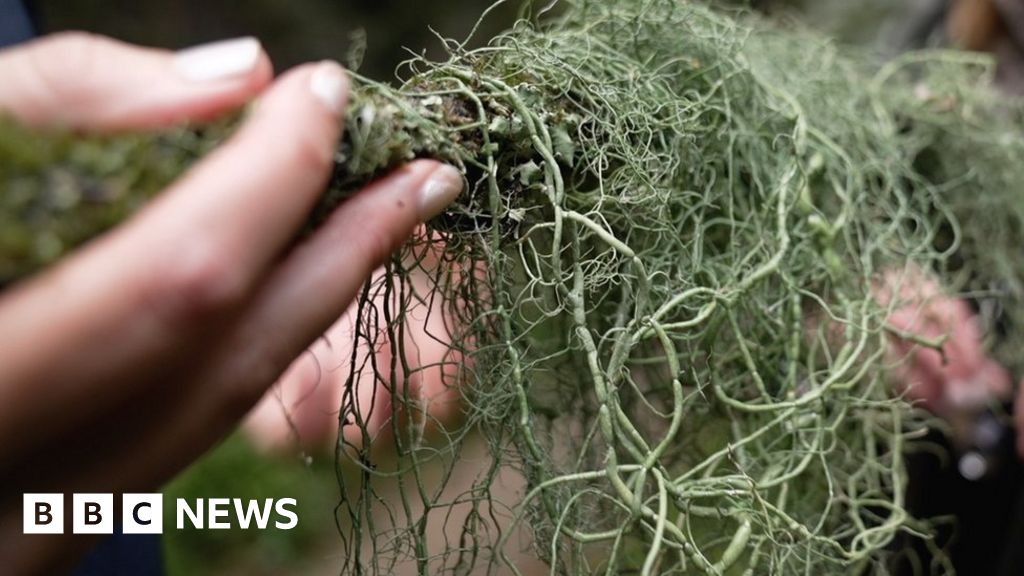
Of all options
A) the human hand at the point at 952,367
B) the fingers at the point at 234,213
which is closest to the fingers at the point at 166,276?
Result: the fingers at the point at 234,213

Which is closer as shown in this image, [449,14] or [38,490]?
[38,490]

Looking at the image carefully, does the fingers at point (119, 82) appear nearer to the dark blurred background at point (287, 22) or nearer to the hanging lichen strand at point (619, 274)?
the hanging lichen strand at point (619, 274)

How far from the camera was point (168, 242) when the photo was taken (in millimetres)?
204

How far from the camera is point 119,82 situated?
229 millimetres

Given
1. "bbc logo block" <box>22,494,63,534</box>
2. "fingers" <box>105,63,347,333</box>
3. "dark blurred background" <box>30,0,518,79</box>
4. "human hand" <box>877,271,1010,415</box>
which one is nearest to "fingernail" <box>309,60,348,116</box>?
"fingers" <box>105,63,347,333</box>

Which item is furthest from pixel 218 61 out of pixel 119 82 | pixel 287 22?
pixel 287 22

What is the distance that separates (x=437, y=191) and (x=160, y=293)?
109mm

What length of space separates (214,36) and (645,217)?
1.91 m

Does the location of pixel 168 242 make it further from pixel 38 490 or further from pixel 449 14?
pixel 449 14

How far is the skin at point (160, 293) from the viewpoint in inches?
7.8

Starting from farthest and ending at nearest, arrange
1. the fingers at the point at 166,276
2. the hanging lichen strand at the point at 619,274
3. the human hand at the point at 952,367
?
1. the human hand at the point at 952,367
2. the hanging lichen strand at the point at 619,274
3. the fingers at the point at 166,276

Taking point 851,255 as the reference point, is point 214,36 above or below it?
above

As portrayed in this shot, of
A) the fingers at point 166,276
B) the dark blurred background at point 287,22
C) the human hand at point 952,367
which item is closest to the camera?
the fingers at point 166,276

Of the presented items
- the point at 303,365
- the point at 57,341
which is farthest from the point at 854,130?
the point at 57,341
